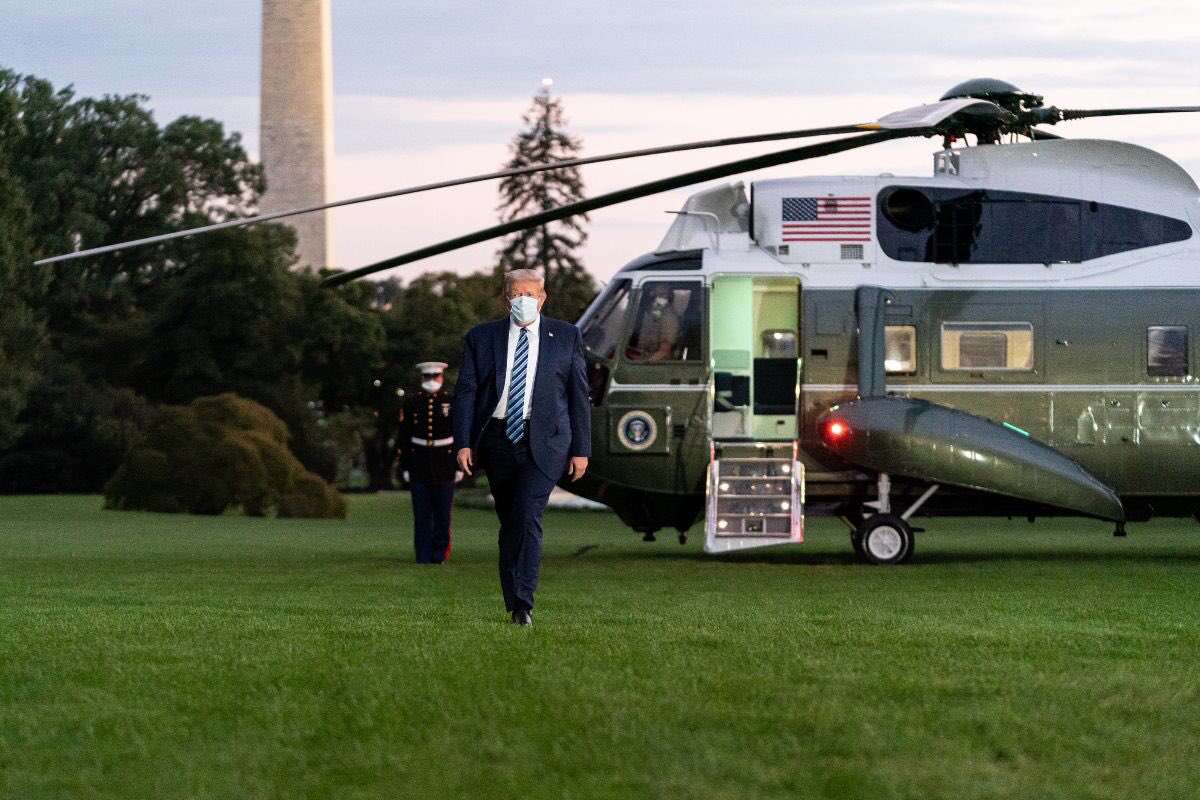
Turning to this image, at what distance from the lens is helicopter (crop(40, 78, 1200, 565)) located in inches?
741

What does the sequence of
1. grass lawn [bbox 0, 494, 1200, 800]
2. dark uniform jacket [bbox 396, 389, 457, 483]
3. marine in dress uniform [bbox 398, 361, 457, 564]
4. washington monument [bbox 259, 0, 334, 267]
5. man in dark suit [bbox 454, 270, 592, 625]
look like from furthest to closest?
washington monument [bbox 259, 0, 334, 267] → dark uniform jacket [bbox 396, 389, 457, 483] → marine in dress uniform [bbox 398, 361, 457, 564] → man in dark suit [bbox 454, 270, 592, 625] → grass lawn [bbox 0, 494, 1200, 800]

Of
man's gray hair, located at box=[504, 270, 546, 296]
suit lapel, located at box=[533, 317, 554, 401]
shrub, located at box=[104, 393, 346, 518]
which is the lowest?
shrub, located at box=[104, 393, 346, 518]

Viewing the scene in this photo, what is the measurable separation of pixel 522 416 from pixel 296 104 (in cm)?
7152

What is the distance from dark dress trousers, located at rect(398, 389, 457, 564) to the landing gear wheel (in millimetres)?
4004

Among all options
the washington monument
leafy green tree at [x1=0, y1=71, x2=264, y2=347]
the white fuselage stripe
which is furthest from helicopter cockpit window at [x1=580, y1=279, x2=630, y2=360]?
the washington monument

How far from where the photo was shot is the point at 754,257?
1906 cm

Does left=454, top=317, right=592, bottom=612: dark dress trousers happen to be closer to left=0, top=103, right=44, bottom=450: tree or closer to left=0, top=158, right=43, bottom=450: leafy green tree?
left=0, top=103, right=44, bottom=450: tree

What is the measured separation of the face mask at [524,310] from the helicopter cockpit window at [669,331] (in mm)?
8278

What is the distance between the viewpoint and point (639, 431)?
1923 centimetres

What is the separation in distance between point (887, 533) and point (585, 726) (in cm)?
1223

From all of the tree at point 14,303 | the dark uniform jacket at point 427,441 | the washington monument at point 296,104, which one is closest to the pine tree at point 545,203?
the washington monument at point 296,104

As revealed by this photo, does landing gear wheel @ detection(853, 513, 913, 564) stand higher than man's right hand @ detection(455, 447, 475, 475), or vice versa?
man's right hand @ detection(455, 447, 475, 475)

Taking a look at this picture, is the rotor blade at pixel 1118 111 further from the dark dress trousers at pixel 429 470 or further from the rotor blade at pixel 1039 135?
the dark dress trousers at pixel 429 470

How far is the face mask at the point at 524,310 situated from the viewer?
A: 35.9 ft
